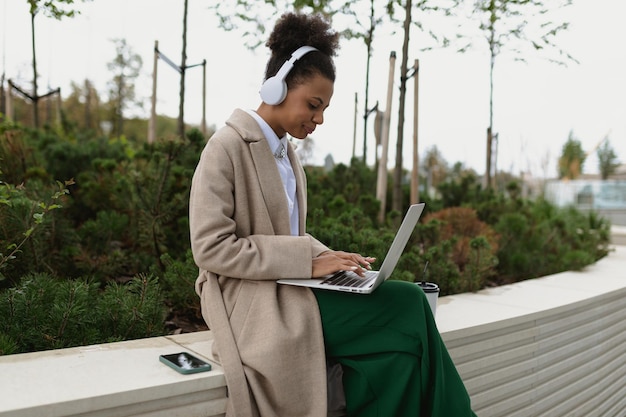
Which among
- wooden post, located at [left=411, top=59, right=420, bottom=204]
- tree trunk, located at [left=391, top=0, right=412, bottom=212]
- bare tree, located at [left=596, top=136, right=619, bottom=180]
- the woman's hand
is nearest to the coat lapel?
the woman's hand

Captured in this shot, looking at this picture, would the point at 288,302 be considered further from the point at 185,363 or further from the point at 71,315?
the point at 71,315

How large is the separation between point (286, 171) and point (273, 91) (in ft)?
0.96

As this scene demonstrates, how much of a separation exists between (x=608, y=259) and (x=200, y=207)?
15.6 feet

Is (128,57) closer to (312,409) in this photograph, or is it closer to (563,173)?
(312,409)

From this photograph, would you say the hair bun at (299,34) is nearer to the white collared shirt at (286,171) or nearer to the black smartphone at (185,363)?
the white collared shirt at (286,171)

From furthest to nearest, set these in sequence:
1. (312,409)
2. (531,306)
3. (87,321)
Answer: (531,306)
(87,321)
(312,409)

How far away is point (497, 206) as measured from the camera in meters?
5.76

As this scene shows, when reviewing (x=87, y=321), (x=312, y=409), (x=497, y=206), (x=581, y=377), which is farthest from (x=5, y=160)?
(x=497, y=206)

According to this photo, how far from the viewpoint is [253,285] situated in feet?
6.17

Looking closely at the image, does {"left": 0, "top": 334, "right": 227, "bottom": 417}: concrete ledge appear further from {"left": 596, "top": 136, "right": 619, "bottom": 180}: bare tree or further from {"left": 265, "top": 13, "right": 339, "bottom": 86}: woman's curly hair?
{"left": 596, "top": 136, "right": 619, "bottom": 180}: bare tree

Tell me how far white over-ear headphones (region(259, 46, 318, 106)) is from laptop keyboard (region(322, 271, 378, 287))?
583 mm

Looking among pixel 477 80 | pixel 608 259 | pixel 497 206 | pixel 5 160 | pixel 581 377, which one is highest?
pixel 477 80

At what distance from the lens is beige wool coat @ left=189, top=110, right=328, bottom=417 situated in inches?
69.6

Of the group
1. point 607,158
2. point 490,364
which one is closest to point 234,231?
point 490,364
